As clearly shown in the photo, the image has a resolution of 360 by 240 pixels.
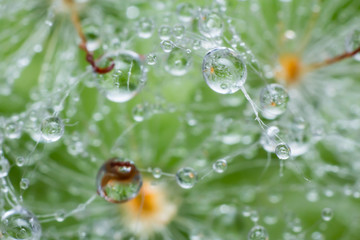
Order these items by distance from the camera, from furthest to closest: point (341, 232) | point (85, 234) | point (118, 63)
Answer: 1. point (341, 232)
2. point (85, 234)
3. point (118, 63)

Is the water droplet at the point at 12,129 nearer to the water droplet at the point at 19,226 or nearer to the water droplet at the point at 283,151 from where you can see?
the water droplet at the point at 19,226

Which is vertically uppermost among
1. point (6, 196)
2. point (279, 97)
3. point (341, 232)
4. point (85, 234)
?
point (279, 97)

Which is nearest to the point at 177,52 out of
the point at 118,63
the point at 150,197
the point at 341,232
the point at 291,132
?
the point at 118,63

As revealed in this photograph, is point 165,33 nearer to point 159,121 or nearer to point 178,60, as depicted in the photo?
point 178,60

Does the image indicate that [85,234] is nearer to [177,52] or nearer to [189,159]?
[189,159]

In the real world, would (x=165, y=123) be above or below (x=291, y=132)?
below

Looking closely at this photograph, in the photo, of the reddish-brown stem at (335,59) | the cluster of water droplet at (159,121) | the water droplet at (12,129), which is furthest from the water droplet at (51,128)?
the reddish-brown stem at (335,59)

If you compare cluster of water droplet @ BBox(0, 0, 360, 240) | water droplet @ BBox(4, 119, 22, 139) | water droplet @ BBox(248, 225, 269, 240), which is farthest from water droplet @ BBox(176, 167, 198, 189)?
water droplet @ BBox(4, 119, 22, 139)
